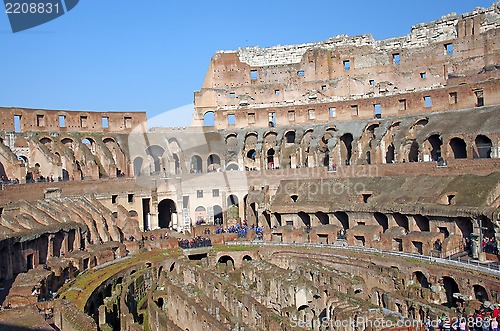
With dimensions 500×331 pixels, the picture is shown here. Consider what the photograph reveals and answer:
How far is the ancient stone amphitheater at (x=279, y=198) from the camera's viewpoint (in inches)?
868

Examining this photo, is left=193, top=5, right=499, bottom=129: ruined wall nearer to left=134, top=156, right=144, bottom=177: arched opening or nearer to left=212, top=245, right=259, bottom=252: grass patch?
left=134, top=156, right=144, bottom=177: arched opening

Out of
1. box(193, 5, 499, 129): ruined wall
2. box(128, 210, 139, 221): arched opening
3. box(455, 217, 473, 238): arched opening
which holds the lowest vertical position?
box(455, 217, 473, 238): arched opening

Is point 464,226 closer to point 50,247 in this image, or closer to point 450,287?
point 450,287

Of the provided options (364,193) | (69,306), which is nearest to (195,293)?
(69,306)

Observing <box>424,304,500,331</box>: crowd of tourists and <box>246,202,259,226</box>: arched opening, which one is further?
<box>246,202,259,226</box>: arched opening

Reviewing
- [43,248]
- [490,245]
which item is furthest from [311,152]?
[43,248]

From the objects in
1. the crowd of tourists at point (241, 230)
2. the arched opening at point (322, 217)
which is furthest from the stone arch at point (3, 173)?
the arched opening at point (322, 217)

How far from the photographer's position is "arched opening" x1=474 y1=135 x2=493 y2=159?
109 ft

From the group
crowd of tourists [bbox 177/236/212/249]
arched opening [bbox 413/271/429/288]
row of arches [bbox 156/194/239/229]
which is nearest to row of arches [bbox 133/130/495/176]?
row of arches [bbox 156/194/239/229]

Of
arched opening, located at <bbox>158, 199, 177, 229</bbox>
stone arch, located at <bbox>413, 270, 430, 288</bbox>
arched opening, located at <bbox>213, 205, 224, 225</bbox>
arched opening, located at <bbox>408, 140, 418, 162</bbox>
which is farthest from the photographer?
arched opening, located at <bbox>158, 199, 177, 229</bbox>

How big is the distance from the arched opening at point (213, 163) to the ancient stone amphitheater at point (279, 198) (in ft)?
0.81

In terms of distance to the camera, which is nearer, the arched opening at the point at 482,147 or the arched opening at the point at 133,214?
the arched opening at the point at 482,147

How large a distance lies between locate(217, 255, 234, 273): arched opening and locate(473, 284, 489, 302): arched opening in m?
14.5

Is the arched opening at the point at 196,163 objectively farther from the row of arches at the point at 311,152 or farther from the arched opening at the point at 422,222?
the arched opening at the point at 422,222
